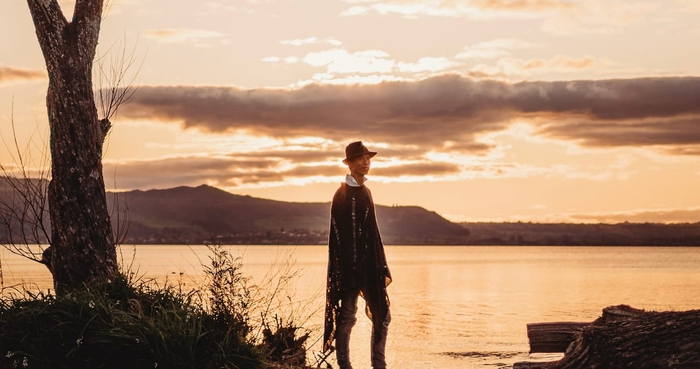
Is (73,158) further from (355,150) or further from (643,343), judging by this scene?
(643,343)

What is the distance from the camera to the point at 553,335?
1067cm

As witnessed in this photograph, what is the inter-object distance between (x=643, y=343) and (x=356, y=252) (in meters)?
3.15

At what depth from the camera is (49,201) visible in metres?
10.6

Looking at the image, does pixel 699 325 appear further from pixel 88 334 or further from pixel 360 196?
pixel 88 334

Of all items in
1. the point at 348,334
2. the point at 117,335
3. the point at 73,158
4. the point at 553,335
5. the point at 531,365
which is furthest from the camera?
the point at 553,335

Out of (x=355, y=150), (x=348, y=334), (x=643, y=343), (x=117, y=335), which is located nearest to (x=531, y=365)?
(x=643, y=343)

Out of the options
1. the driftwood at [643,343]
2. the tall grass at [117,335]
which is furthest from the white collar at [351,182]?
the driftwood at [643,343]

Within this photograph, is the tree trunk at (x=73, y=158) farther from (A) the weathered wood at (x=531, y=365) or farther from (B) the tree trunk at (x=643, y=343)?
(B) the tree trunk at (x=643, y=343)

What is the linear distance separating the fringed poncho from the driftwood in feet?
7.15

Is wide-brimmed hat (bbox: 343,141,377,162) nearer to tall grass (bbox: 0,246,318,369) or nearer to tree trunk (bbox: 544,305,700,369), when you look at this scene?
tall grass (bbox: 0,246,318,369)

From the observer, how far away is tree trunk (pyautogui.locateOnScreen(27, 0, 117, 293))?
10.4 metres

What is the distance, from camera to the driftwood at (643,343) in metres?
8.63

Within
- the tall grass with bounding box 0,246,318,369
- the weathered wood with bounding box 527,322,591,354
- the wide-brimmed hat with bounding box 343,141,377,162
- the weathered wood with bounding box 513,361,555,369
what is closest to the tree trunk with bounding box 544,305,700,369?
the weathered wood with bounding box 513,361,555,369

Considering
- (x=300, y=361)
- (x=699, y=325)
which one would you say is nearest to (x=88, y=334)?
(x=300, y=361)
